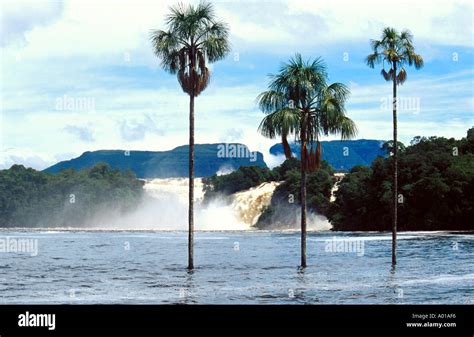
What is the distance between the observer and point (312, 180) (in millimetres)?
161625

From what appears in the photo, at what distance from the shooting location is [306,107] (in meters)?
43.9

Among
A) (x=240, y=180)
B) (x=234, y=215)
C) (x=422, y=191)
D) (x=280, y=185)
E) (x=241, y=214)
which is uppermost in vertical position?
(x=240, y=180)

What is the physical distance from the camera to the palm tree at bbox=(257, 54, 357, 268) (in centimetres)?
4316

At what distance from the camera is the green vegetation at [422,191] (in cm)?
10938

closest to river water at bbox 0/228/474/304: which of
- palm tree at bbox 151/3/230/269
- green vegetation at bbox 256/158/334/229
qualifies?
palm tree at bbox 151/3/230/269

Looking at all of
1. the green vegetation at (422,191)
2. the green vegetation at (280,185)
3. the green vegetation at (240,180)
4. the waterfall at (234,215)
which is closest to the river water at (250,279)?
the green vegetation at (422,191)

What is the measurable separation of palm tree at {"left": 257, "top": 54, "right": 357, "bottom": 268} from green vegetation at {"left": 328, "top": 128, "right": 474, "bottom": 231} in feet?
222

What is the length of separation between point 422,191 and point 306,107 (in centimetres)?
7101

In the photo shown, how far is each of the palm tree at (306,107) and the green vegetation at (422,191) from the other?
67754 mm
